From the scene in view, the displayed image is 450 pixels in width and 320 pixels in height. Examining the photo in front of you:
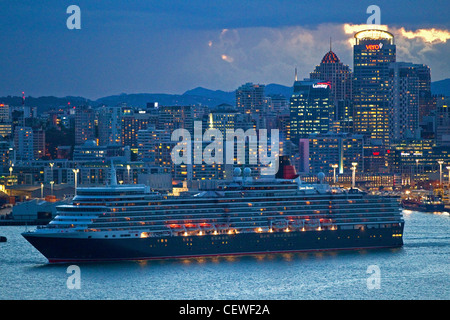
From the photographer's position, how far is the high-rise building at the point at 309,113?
449 feet

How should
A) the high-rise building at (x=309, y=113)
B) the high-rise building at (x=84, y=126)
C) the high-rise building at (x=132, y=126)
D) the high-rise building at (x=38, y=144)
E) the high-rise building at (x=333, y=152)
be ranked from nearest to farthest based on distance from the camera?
the high-rise building at (x=333, y=152) < the high-rise building at (x=38, y=144) < the high-rise building at (x=309, y=113) < the high-rise building at (x=132, y=126) < the high-rise building at (x=84, y=126)

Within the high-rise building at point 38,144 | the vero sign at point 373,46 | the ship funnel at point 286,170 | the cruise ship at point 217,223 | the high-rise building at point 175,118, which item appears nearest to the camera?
the cruise ship at point 217,223

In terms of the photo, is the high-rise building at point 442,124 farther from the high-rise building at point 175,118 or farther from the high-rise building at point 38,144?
the high-rise building at point 38,144

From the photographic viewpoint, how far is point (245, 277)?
39469 millimetres

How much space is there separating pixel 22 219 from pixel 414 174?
2334 inches

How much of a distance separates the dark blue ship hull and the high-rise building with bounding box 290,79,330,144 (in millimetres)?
88547

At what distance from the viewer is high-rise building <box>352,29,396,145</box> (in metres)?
140

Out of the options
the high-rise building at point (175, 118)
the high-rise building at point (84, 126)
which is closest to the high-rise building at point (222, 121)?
the high-rise building at point (175, 118)

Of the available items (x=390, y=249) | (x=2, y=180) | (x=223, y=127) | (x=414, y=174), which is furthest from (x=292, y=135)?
(x=390, y=249)

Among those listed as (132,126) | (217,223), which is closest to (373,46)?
(132,126)

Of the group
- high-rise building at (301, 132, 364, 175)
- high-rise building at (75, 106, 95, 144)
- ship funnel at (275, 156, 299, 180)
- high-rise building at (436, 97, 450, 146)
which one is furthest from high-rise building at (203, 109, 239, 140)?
ship funnel at (275, 156, 299, 180)

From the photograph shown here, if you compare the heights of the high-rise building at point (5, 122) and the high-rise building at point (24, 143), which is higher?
the high-rise building at point (5, 122)

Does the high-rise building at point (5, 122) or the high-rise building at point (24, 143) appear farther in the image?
the high-rise building at point (5, 122)

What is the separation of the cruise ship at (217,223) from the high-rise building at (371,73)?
9149cm
